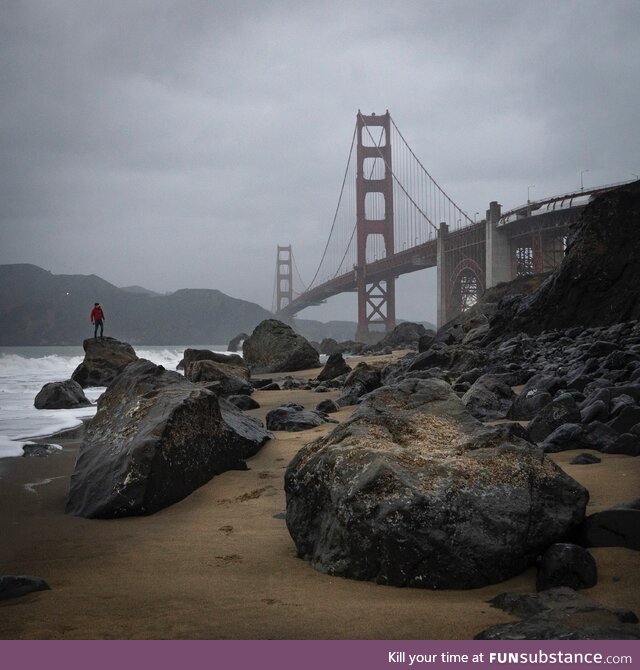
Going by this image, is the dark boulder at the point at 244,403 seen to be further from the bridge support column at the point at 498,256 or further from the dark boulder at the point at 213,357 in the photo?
the bridge support column at the point at 498,256

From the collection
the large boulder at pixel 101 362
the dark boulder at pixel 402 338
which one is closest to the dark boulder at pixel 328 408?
the large boulder at pixel 101 362

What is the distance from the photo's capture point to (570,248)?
518 inches

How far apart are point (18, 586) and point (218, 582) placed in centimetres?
70

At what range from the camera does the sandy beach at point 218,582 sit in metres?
1.80

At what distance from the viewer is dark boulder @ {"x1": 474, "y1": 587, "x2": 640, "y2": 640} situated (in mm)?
1537

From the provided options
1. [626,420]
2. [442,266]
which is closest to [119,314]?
[442,266]

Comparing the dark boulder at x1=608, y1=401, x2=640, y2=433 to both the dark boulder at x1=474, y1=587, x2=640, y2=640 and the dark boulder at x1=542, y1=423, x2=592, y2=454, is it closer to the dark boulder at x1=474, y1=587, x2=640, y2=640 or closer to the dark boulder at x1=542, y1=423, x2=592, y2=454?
the dark boulder at x1=542, y1=423, x2=592, y2=454

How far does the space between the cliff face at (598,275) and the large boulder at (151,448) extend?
31.0ft

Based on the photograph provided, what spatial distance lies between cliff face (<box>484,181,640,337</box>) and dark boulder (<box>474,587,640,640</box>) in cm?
1047

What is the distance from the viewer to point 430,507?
7.18ft

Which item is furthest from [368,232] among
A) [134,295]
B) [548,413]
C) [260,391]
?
[134,295]

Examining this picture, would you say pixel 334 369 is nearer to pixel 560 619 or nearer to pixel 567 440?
pixel 567 440
